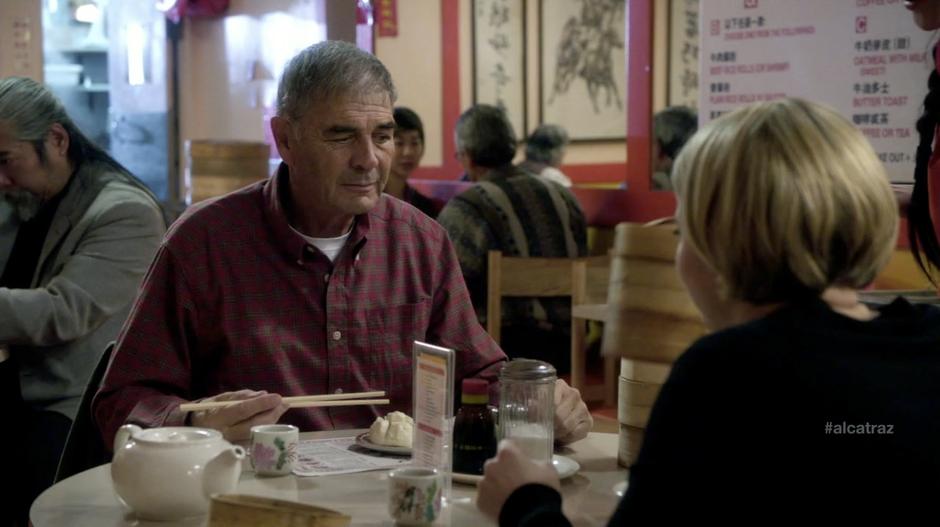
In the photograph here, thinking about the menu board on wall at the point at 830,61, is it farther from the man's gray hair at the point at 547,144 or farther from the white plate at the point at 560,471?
the man's gray hair at the point at 547,144

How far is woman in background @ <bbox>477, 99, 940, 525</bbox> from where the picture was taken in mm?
1180

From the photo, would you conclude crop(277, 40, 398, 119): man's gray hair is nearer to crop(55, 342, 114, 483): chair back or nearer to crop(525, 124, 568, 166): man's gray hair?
crop(55, 342, 114, 483): chair back

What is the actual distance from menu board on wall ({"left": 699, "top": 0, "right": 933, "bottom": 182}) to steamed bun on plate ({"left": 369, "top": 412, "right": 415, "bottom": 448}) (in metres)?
2.58

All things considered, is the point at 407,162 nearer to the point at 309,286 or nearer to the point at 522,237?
the point at 522,237

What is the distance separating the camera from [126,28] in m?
8.62

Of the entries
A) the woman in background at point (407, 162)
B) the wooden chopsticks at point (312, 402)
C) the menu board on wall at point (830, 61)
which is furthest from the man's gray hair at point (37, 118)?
the woman in background at point (407, 162)

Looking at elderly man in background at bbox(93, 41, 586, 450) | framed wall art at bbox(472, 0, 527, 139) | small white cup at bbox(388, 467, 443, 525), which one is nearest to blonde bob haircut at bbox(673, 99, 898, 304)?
small white cup at bbox(388, 467, 443, 525)

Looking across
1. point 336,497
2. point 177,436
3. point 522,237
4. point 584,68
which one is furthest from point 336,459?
point 584,68

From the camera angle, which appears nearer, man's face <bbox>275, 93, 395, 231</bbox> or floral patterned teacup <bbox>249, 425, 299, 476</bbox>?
floral patterned teacup <bbox>249, 425, 299, 476</bbox>

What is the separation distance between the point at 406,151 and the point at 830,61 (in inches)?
94.7

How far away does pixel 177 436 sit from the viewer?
5.57 ft

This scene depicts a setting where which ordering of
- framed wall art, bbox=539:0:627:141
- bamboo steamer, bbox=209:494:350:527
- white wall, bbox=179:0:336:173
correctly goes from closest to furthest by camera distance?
bamboo steamer, bbox=209:494:350:527 → white wall, bbox=179:0:336:173 → framed wall art, bbox=539:0:627:141

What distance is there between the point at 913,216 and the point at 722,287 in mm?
1761

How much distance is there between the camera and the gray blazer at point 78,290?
296 centimetres
